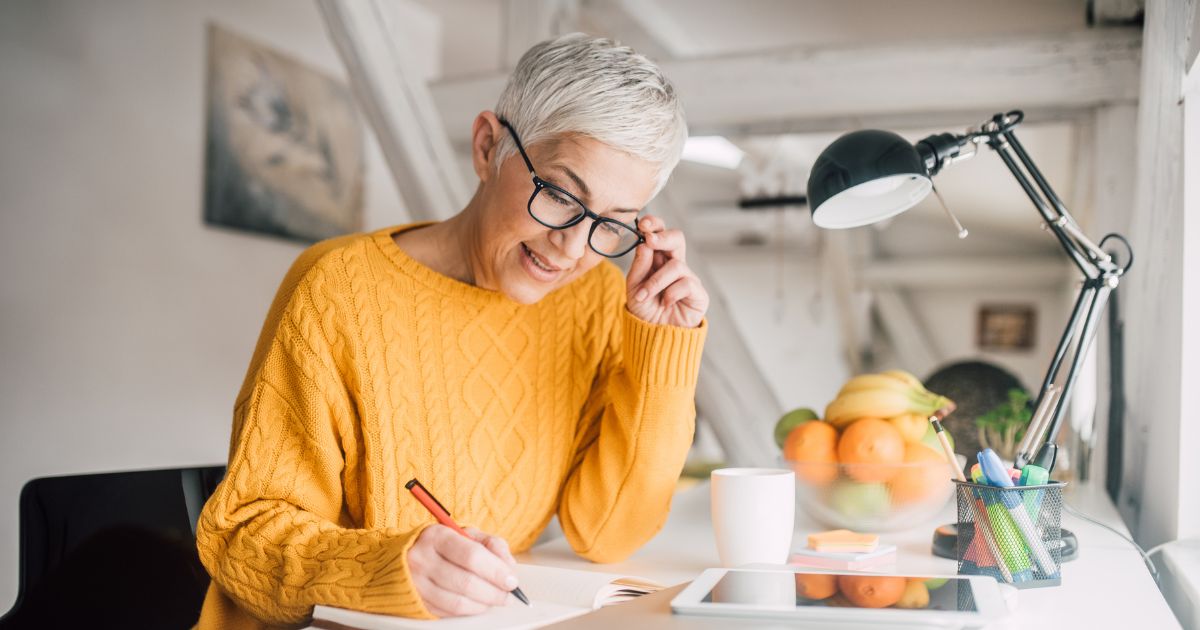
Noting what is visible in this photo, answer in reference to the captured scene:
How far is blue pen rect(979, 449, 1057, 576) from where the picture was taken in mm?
1006

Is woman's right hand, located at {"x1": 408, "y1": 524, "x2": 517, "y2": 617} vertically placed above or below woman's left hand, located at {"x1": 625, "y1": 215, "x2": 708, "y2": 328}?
below

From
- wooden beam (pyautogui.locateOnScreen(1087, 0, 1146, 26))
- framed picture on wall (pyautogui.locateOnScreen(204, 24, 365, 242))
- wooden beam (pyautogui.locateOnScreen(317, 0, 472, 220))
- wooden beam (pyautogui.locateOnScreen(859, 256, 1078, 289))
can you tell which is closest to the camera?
wooden beam (pyautogui.locateOnScreen(1087, 0, 1146, 26))

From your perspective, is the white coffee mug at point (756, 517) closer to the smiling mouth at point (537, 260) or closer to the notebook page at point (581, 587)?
the notebook page at point (581, 587)

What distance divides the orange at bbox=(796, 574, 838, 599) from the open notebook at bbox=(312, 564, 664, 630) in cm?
17

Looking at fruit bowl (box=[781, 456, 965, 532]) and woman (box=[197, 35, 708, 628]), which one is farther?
fruit bowl (box=[781, 456, 965, 532])

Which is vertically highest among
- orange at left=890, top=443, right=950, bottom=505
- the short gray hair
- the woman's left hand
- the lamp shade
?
the short gray hair

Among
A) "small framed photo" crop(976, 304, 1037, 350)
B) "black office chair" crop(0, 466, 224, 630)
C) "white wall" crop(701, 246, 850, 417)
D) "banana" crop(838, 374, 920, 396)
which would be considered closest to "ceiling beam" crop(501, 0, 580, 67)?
"banana" crop(838, 374, 920, 396)

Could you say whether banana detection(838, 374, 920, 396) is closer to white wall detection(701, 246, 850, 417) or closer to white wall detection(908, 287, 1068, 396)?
white wall detection(701, 246, 850, 417)

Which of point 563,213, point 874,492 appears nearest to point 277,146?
point 563,213

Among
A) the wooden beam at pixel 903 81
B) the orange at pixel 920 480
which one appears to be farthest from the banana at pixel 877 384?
the wooden beam at pixel 903 81

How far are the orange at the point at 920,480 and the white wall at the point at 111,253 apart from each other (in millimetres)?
2530

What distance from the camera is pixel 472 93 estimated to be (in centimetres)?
241

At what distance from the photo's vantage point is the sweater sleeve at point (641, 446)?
4.00 feet

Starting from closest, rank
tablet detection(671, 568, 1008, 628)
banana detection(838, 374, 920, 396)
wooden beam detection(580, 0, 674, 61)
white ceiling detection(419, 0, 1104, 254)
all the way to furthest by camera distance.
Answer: tablet detection(671, 568, 1008, 628), banana detection(838, 374, 920, 396), white ceiling detection(419, 0, 1104, 254), wooden beam detection(580, 0, 674, 61)
